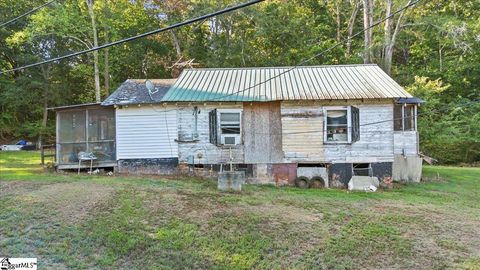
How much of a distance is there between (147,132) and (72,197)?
5.04m

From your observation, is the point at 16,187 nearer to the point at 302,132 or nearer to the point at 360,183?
the point at 302,132

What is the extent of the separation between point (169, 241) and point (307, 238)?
8.88 ft

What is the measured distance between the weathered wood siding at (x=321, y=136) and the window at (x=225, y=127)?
1.75 meters

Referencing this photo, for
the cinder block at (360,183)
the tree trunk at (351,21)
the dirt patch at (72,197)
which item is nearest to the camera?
the dirt patch at (72,197)

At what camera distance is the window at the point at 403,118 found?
555 inches

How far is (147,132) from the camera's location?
1398 centimetres

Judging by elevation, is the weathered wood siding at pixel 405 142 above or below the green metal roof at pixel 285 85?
below

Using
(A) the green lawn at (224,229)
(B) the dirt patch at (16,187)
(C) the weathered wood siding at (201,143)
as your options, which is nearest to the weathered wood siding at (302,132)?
(C) the weathered wood siding at (201,143)

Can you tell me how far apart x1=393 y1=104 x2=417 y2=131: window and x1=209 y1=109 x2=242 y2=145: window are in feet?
20.1

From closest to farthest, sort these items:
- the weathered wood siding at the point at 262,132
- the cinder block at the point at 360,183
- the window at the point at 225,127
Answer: the cinder block at the point at 360,183 → the weathered wood siding at the point at 262,132 → the window at the point at 225,127

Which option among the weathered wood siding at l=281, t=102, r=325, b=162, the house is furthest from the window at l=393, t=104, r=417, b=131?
the weathered wood siding at l=281, t=102, r=325, b=162

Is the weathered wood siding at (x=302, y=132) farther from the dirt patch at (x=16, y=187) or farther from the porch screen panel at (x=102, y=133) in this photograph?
the dirt patch at (x=16, y=187)

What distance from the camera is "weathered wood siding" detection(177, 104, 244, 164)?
44.9ft

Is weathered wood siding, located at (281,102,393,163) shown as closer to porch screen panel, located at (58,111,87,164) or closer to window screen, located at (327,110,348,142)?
window screen, located at (327,110,348,142)
